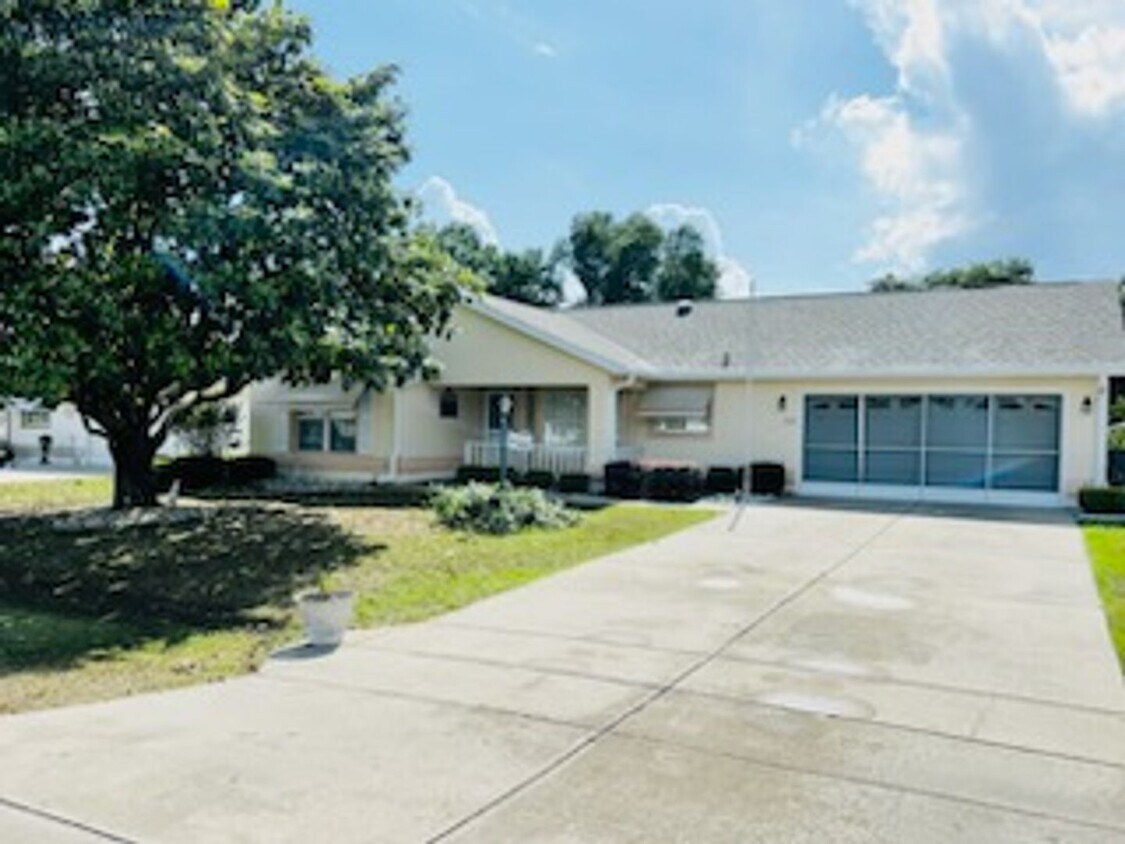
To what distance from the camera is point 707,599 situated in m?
9.45

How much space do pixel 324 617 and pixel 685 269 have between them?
4610 cm

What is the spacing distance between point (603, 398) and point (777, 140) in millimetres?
6982

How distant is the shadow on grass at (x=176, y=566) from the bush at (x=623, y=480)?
273 inches

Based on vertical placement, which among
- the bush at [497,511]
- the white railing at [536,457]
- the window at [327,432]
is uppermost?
the window at [327,432]

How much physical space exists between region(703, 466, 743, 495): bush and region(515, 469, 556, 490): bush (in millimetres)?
3777

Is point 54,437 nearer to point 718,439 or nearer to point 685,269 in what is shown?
point 718,439

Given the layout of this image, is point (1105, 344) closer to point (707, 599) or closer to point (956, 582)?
point (956, 582)

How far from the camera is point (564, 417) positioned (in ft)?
76.2

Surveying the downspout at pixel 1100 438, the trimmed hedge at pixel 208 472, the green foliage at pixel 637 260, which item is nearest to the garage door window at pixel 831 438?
the downspout at pixel 1100 438

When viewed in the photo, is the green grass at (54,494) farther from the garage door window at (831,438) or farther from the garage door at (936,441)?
the garage door at (936,441)

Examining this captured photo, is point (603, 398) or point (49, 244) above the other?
point (49, 244)

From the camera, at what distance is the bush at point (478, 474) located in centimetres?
2177

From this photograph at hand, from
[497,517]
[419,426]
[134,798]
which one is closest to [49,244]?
[497,517]

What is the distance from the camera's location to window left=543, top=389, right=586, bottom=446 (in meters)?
22.9
